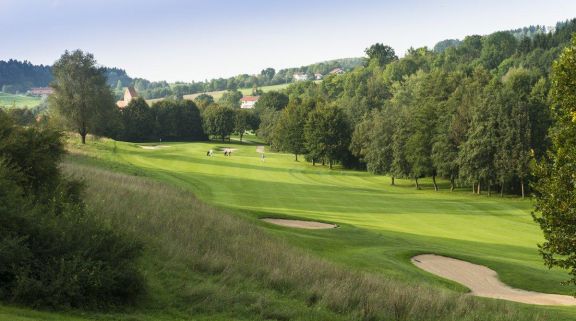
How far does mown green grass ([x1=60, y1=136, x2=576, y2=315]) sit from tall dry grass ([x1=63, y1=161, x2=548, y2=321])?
349 centimetres

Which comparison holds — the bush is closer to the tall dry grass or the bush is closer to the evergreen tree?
the tall dry grass

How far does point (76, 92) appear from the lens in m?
67.6

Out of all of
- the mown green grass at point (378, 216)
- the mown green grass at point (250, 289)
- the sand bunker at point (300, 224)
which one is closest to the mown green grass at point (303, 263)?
the mown green grass at point (250, 289)

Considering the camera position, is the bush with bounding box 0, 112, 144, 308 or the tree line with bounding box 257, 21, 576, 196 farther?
the tree line with bounding box 257, 21, 576, 196

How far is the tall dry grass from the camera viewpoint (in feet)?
42.3

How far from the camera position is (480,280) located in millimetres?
21906

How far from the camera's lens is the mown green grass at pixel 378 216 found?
22406 millimetres

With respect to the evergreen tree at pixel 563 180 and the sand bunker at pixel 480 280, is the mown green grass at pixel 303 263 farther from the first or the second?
the evergreen tree at pixel 563 180

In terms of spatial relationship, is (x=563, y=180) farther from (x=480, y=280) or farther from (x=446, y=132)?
(x=446, y=132)

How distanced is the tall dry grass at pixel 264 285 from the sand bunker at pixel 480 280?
14.7ft

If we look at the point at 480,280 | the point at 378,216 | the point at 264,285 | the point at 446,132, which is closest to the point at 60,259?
the point at 264,285

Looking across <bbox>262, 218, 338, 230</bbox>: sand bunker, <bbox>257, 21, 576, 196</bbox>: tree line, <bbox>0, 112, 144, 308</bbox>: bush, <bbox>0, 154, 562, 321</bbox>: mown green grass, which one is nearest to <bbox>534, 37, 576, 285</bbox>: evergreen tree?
<bbox>0, 154, 562, 321</bbox>: mown green grass

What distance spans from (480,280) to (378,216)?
18729mm

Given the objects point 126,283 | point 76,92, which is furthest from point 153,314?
point 76,92
